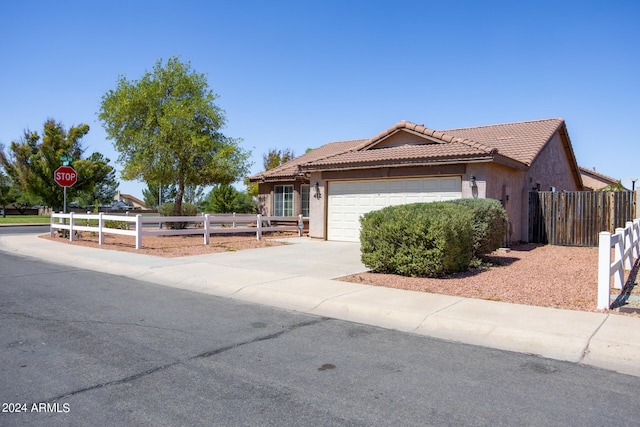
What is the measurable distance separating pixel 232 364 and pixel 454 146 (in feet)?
42.0

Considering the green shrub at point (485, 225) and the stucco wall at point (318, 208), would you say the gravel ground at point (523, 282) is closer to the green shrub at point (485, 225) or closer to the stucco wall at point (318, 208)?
the green shrub at point (485, 225)

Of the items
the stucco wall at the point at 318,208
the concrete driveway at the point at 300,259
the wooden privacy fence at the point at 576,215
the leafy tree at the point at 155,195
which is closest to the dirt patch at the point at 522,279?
the concrete driveway at the point at 300,259

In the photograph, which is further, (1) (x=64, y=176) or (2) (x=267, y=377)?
(1) (x=64, y=176)

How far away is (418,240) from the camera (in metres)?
9.66

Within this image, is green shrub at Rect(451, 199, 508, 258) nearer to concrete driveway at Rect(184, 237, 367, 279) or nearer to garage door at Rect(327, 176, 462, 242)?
concrete driveway at Rect(184, 237, 367, 279)

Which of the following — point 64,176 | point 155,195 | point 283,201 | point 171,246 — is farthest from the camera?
point 155,195

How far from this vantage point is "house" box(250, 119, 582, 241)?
15227 millimetres

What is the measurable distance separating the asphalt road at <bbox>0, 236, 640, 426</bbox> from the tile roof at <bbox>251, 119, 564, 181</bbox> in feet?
32.3

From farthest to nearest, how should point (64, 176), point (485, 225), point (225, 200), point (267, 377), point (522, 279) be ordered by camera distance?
point (225, 200)
point (64, 176)
point (485, 225)
point (522, 279)
point (267, 377)

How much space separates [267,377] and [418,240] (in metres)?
5.77

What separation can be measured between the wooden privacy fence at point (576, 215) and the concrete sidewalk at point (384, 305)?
8.33 m

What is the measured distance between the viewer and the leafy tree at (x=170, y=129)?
66.1ft

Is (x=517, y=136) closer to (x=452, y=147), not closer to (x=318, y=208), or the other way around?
(x=452, y=147)

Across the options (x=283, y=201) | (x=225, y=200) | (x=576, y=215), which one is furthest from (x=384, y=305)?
(x=225, y=200)
